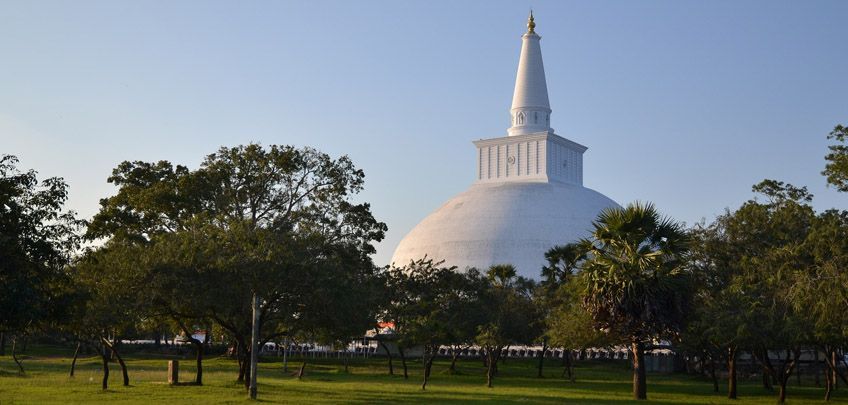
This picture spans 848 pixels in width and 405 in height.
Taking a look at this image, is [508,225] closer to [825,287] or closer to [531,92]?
[531,92]

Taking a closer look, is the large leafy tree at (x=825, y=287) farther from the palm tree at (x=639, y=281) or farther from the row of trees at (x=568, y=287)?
the palm tree at (x=639, y=281)

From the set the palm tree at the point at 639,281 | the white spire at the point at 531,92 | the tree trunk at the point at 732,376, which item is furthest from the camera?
the white spire at the point at 531,92

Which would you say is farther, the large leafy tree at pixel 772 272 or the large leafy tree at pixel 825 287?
the large leafy tree at pixel 772 272

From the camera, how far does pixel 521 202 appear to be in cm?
9656

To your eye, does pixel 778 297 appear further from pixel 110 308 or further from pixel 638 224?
pixel 110 308

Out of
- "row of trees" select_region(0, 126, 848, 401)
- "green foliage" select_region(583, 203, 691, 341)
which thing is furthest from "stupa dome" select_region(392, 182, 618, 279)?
"green foliage" select_region(583, 203, 691, 341)

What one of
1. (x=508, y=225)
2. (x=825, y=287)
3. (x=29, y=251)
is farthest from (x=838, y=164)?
(x=508, y=225)

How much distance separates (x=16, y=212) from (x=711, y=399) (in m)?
27.2

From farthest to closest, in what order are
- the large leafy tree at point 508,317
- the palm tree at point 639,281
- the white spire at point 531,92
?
the white spire at point 531,92 → the large leafy tree at point 508,317 → the palm tree at point 639,281

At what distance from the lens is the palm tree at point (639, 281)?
3606 centimetres

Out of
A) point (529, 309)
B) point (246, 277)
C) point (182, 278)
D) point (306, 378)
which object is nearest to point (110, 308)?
point (182, 278)

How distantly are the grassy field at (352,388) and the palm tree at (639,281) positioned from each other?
9.14ft

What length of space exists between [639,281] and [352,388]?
13.1 m

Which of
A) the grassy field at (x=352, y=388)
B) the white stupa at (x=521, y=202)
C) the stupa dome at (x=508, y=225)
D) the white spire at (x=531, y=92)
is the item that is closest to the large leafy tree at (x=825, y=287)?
the grassy field at (x=352, y=388)
